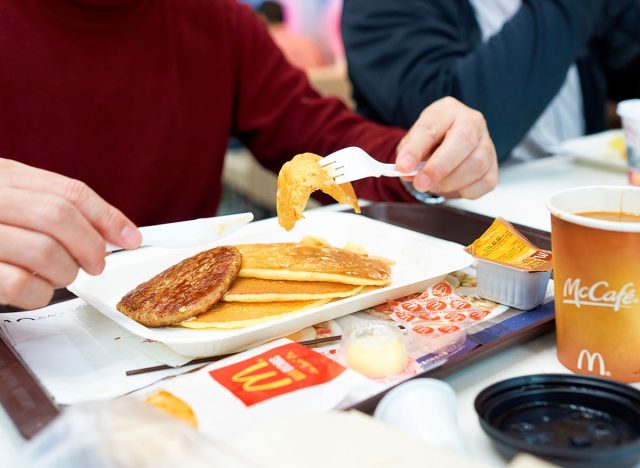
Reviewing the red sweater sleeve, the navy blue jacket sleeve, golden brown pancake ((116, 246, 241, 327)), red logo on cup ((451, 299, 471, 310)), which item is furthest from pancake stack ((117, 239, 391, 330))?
the navy blue jacket sleeve

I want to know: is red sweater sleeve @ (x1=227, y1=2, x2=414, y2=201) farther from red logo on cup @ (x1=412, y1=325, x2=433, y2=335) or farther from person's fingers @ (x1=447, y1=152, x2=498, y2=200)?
red logo on cup @ (x1=412, y1=325, x2=433, y2=335)

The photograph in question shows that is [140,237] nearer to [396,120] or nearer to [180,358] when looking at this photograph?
[180,358]

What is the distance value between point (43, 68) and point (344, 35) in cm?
114

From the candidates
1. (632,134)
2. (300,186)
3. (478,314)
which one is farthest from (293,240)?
(632,134)

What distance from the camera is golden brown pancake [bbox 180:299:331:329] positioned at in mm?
976

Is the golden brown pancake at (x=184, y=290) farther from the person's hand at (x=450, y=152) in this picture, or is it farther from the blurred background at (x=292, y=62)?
the blurred background at (x=292, y=62)

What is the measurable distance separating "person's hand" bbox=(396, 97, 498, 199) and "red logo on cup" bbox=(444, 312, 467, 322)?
1.19 ft

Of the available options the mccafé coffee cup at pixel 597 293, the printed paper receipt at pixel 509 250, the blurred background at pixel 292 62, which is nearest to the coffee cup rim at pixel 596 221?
the mccafé coffee cup at pixel 597 293

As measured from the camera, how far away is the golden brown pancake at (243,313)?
976mm

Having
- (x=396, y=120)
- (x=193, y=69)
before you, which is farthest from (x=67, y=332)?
(x=396, y=120)

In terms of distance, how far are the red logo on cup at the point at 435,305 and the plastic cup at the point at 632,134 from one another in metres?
0.90

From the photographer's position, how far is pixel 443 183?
1402mm

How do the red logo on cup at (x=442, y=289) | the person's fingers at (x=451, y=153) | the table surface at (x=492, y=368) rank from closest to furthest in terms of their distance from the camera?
the table surface at (x=492, y=368)
the red logo on cup at (x=442, y=289)
the person's fingers at (x=451, y=153)

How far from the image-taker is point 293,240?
4.66 feet
